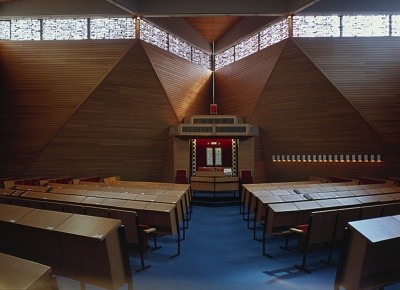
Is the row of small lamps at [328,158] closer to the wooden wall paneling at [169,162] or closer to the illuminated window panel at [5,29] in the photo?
the wooden wall paneling at [169,162]

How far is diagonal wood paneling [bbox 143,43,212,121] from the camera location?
450 inches

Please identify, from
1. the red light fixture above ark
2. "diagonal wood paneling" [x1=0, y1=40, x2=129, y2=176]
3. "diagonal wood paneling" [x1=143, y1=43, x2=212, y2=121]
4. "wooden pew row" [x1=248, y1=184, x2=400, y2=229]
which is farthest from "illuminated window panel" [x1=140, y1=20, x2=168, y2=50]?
"wooden pew row" [x1=248, y1=184, x2=400, y2=229]

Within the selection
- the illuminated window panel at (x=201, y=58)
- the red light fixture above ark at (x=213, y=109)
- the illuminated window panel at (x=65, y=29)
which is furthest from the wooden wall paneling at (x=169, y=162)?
the illuminated window panel at (x=65, y=29)

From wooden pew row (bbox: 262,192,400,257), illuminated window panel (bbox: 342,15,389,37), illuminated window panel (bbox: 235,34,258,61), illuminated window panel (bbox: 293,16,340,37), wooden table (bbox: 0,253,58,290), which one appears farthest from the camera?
illuminated window panel (bbox: 235,34,258,61)

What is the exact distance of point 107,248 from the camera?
2615 millimetres

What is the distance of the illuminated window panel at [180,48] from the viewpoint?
1234 centimetres

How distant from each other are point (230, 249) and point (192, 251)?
0.60 meters

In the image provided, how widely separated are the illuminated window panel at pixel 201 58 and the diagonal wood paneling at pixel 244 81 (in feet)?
2.16

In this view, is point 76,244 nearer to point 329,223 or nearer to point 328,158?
point 329,223

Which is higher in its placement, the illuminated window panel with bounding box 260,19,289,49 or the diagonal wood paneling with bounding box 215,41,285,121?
the illuminated window panel with bounding box 260,19,289,49

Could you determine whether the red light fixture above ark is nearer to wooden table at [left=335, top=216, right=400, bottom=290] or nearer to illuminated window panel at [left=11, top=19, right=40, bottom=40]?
illuminated window panel at [left=11, top=19, right=40, bottom=40]

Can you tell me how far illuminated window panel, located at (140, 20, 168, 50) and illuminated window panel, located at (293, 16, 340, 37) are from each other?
492 cm

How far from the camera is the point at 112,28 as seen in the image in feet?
34.9

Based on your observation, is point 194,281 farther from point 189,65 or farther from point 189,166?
point 189,65
